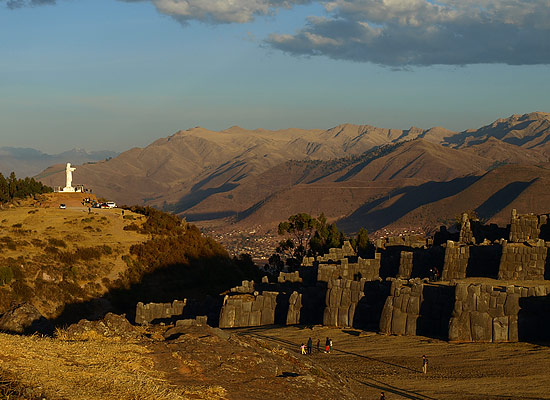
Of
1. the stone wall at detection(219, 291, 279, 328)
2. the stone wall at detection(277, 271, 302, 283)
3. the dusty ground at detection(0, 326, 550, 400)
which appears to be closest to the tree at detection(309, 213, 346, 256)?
the stone wall at detection(277, 271, 302, 283)

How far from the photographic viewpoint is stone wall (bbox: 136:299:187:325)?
4259 centimetres

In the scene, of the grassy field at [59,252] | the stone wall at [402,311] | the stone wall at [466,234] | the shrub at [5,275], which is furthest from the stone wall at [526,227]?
the shrub at [5,275]

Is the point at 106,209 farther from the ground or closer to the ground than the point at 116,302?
farther from the ground

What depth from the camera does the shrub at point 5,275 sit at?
54.8m

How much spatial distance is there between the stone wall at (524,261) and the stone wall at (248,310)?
1329 cm

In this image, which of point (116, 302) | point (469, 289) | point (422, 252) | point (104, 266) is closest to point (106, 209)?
point (104, 266)

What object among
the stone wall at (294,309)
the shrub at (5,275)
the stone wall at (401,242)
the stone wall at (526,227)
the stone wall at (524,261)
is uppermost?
the stone wall at (526,227)

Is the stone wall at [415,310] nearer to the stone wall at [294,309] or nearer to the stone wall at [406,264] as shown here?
the stone wall at [294,309]

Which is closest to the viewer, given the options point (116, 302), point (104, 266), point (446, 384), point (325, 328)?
point (446, 384)

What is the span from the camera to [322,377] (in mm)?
23234

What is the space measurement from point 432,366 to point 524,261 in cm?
1361

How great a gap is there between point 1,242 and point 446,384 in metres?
44.8

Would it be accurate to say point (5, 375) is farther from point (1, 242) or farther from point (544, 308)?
point (1, 242)

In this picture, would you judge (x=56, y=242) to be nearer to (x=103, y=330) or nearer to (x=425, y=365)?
(x=103, y=330)
